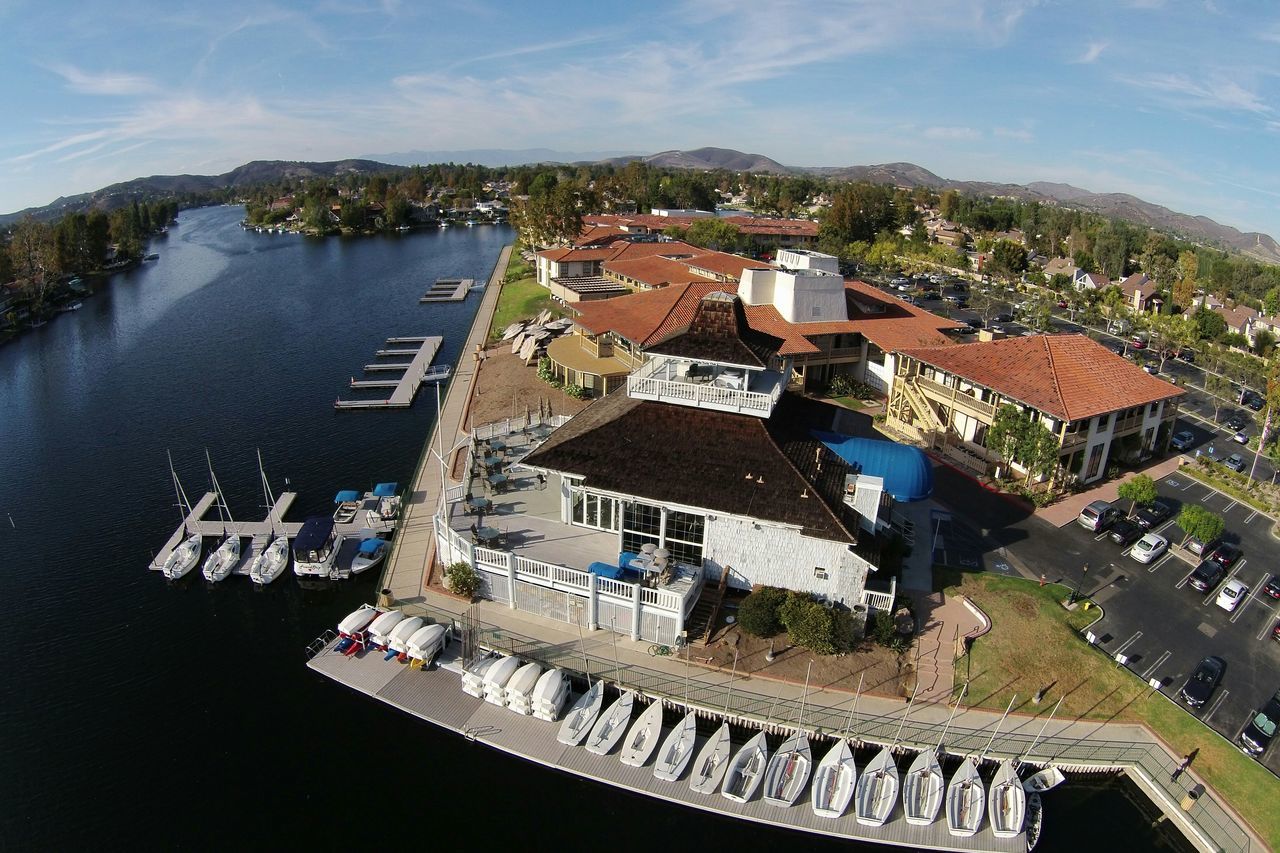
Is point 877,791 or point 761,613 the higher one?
point 761,613

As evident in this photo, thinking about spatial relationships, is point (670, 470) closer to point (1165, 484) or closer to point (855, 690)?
point (855, 690)

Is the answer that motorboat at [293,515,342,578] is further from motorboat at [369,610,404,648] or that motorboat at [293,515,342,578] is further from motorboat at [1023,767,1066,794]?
motorboat at [1023,767,1066,794]

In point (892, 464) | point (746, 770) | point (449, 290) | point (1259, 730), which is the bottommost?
point (746, 770)

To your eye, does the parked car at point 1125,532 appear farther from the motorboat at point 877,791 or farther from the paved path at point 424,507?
the paved path at point 424,507

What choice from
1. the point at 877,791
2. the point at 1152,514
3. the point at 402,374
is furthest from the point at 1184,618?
the point at 402,374

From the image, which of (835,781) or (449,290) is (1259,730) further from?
(449,290)

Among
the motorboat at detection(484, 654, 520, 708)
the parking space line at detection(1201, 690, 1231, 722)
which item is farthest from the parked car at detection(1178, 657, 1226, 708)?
the motorboat at detection(484, 654, 520, 708)
